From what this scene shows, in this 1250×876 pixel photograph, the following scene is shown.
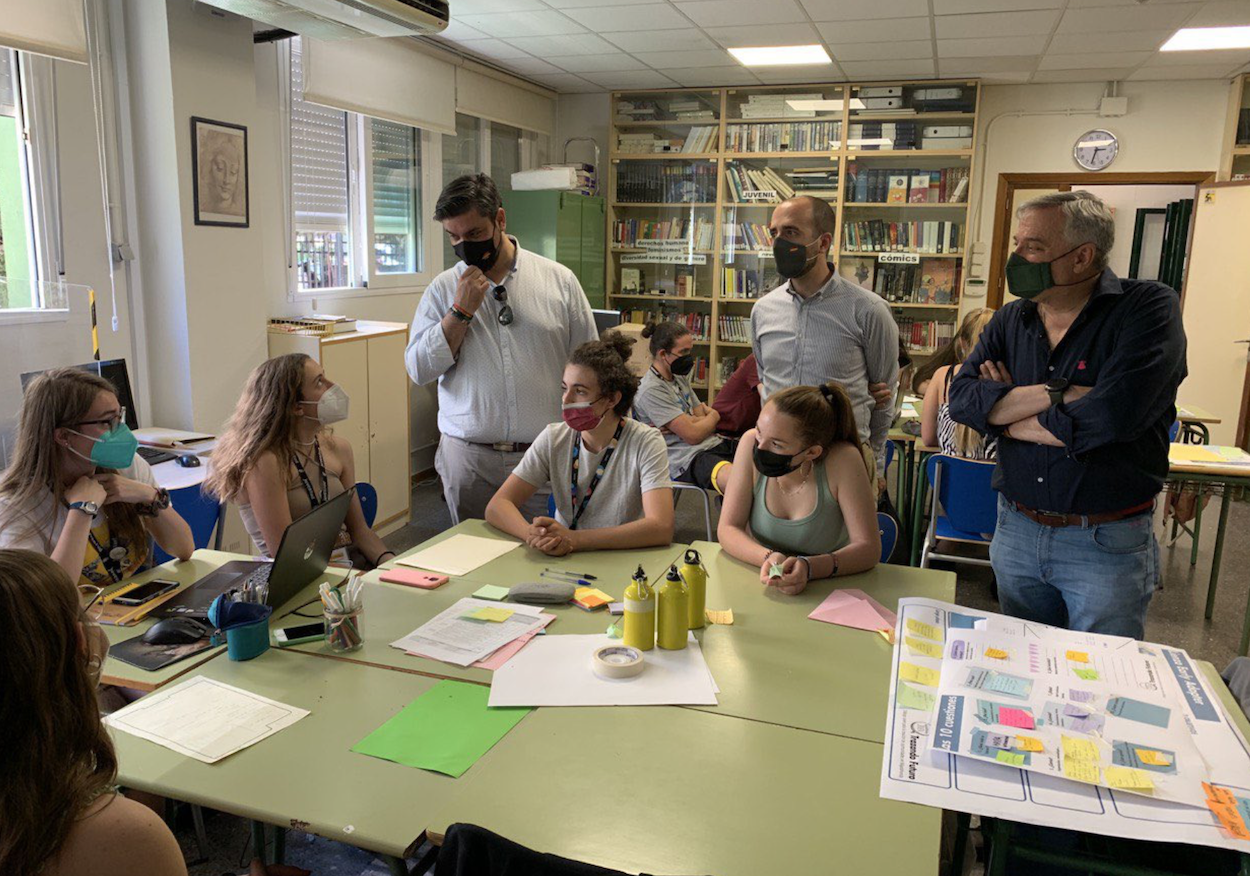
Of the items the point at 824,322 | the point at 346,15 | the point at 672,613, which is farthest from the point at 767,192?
the point at 672,613

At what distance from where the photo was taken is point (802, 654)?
1.80 meters

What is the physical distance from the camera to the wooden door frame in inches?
257

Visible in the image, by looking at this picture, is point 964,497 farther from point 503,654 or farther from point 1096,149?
point 1096,149

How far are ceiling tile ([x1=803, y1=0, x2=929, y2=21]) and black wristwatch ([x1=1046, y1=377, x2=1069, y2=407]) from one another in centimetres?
323

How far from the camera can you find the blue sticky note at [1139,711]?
149 centimetres

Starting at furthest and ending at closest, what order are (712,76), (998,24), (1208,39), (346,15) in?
(712,76)
(1208,39)
(998,24)
(346,15)

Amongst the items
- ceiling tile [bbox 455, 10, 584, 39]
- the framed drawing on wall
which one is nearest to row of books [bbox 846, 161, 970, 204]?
ceiling tile [bbox 455, 10, 584, 39]

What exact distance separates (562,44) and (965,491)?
386 cm

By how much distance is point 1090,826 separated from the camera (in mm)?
1223

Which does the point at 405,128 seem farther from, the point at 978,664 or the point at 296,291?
the point at 978,664

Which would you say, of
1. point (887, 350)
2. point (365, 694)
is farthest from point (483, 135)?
point (365, 694)

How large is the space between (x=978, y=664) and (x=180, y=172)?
369 cm

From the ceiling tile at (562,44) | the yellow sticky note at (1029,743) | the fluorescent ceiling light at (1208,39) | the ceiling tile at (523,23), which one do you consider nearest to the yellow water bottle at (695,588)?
the yellow sticky note at (1029,743)

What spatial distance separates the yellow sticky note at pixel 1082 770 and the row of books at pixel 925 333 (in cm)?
588
